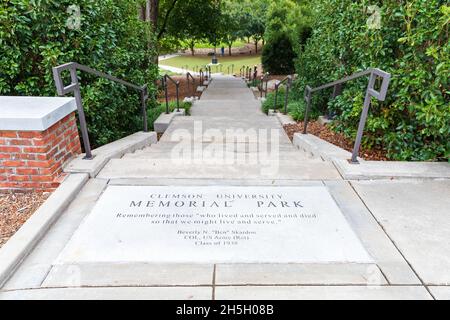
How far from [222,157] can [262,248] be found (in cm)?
190

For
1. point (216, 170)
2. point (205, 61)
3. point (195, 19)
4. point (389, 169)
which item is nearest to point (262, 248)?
point (216, 170)

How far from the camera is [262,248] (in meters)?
2.44

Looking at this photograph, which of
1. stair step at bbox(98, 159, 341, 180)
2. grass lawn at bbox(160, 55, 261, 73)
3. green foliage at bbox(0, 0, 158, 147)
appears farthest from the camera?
grass lawn at bbox(160, 55, 261, 73)

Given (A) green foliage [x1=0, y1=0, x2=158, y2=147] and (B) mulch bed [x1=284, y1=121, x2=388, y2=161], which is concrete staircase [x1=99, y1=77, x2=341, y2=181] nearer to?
(B) mulch bed [x1=284, y1=121, x2=388, y2=161]

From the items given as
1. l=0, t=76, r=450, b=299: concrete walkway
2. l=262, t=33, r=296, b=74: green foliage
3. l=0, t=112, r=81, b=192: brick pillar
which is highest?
l=0, t=112, r=81, b=192: brick pillar

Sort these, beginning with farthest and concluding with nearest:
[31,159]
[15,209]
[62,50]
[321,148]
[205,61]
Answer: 1. [205,61]
2. [321,148]
3. [62,50]
4. [31,159]
5. [15,209]

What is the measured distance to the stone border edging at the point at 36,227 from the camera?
228 centimetres

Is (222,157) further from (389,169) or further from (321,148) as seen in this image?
(389,169)

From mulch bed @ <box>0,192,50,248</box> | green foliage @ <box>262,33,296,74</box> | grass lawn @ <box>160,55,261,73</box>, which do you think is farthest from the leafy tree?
grass lawn @ <box>160,55,261,73</box>

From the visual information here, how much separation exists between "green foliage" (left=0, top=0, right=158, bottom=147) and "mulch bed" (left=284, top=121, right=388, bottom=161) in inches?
122

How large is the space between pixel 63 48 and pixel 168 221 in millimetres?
2596

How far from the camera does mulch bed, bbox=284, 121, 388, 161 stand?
14.5 feet

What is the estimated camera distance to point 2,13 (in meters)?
3.73

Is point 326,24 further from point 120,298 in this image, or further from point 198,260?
point 120,298
